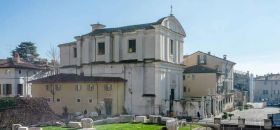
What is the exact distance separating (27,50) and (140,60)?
49.3m

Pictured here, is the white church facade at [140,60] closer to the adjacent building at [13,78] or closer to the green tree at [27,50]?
the adjacent building at [13,78]

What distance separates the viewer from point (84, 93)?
39.6 metres

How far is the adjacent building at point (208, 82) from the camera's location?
143 feet

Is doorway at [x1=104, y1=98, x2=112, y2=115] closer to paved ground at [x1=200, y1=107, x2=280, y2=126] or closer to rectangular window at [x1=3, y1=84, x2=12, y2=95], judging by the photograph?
paved ground at [x1=200, y1=107, x2=280, y2=126]

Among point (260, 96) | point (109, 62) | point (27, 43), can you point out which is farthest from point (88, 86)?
point (260, 96)

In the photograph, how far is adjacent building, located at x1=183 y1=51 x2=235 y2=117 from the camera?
43731 mm

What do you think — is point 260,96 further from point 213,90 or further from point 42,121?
point 42,121

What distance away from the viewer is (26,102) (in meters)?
30.9

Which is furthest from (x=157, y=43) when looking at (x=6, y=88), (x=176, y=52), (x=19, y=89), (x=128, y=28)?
(x=6, y=88)

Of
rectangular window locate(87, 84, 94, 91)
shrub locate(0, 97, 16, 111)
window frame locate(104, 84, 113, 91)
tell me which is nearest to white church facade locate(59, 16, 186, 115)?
window frame locate(104, 84, 113, 91)

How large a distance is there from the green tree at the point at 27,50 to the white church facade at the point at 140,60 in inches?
1463

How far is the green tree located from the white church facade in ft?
122

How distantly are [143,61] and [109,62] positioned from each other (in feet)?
16.6

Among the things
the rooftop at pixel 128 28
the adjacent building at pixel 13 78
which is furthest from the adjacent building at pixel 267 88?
the adjacent building at pixel 13 78
